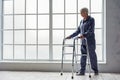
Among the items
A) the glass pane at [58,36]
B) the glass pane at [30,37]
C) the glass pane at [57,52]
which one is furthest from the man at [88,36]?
the glass pane at [30,37]

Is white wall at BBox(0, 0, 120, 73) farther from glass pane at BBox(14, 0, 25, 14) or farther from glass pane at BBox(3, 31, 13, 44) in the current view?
glass pane at BBox(3, 31, 13, 44)

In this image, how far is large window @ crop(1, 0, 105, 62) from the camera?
6.41 meters

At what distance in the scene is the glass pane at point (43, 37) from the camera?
21.2 ft

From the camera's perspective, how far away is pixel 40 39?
21.4ft

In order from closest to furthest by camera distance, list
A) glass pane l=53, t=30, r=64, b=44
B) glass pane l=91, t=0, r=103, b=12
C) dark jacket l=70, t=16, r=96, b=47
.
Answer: dark jacket l=70, t=16, r=96, b=47 → glass pane l=91, t=0, r=103, b=12 → glass pane l=53, t=30, r=64, b=44

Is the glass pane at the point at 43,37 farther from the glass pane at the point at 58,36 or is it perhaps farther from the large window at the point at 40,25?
the glass pane at the point at 58,36

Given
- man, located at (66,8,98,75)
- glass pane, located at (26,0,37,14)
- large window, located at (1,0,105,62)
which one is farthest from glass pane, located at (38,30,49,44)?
→ man, located at (66,8,98,75)

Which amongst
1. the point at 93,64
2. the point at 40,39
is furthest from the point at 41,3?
the point at 93,64

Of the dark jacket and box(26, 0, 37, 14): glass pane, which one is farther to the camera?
box(26, 0, 37, 14): glass pane

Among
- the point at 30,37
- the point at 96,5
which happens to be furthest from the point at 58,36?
the point at 96,5

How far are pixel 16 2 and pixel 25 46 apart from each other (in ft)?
3.68

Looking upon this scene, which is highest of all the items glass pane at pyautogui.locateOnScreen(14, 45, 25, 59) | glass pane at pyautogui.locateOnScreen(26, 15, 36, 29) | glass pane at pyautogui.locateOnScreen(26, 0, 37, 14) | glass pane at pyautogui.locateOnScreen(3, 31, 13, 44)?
glass pane at pyautogui.locateOnScreen(26, 0, 37, 14)

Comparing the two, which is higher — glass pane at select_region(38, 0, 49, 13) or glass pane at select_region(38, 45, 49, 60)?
glass pane at select_region(38, 0, 49, 13)

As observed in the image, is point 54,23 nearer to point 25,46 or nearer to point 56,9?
point 56,9
